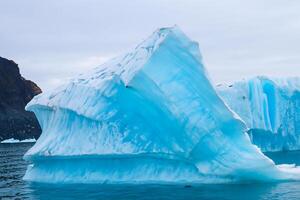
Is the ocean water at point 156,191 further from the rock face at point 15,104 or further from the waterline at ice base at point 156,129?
the rock face at point 15,104

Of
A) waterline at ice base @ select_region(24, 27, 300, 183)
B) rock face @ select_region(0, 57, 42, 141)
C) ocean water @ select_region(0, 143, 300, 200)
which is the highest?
rock face @ select_region(0, 57, 42, 141)

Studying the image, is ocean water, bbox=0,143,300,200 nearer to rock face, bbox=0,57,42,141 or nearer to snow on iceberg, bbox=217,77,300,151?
snow on iceberg, bbox=217,77,300,151

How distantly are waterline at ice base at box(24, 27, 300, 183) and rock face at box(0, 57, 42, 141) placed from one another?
54.2 meters

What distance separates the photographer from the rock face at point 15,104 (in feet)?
228

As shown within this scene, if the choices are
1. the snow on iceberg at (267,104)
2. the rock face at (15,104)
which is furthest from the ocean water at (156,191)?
the rock face at (15,104)

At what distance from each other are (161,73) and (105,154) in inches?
130

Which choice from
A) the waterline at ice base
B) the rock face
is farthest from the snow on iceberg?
the rock face

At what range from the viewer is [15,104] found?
259 feet

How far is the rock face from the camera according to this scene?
228ft

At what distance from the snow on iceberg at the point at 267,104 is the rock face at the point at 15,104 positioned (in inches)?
1763

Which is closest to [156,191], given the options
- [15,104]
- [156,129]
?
[156,129]

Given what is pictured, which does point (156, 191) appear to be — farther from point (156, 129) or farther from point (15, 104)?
point (15, 104)

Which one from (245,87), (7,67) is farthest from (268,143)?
(7,67)

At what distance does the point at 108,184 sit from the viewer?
53.6 feet
